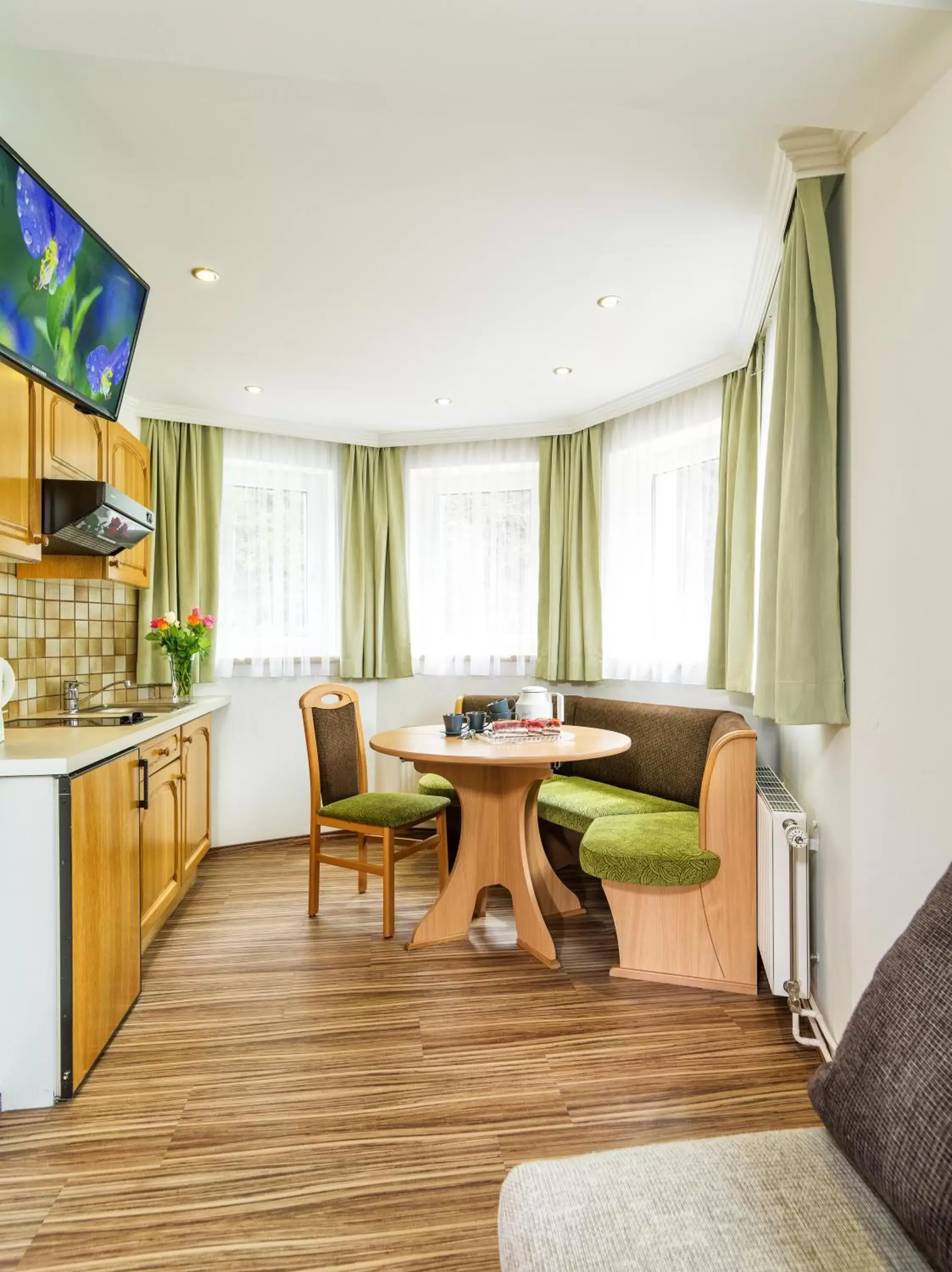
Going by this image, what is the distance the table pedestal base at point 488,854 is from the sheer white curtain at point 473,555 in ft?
6.07

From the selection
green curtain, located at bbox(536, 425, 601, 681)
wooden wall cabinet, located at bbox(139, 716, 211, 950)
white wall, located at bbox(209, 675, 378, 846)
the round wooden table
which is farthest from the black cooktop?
green curtain, located at bbox(536, 425, 601, 681)

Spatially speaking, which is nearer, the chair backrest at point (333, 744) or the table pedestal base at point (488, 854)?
the table pedestal base at point (488, 854)

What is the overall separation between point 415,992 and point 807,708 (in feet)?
5.38

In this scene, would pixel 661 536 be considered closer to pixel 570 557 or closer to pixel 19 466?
pixel 570 557

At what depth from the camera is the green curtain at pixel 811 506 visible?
1.98m

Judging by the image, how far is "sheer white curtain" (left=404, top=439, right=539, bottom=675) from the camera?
4.75m

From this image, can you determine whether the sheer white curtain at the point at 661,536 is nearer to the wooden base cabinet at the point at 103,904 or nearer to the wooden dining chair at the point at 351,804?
the wooden dining chair at the point at 351,804

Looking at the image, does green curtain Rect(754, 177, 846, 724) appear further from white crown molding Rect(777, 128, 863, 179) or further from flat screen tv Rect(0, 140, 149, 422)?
flat screen tv Rect(0, 140, 149, 422)

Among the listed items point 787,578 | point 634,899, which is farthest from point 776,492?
point 634,899

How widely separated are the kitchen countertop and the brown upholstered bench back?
1936 millimetres

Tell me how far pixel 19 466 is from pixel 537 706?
7.30 feet

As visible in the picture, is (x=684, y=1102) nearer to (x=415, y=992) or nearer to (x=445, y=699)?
(x=415, y=992)

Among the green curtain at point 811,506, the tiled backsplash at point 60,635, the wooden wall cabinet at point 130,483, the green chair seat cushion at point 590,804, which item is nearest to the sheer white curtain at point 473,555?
the green chair seat cushion at point 590,804

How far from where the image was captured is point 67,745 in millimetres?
2189
